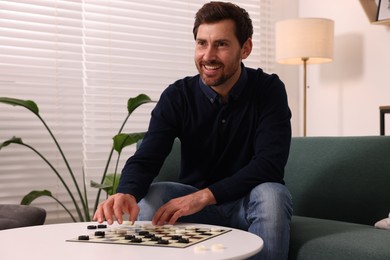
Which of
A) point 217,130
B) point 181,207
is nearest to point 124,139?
point 217,130

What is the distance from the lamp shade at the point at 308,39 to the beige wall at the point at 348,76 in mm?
253

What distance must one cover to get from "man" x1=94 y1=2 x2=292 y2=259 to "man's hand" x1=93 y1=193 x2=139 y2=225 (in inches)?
3.1

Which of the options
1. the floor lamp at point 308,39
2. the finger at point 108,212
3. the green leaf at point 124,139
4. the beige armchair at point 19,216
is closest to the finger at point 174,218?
the finger at point 108,212

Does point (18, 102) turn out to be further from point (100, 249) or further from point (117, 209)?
point (100, 249)

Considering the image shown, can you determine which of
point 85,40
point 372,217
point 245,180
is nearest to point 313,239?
point 245,180

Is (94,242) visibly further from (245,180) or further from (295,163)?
(295,163)

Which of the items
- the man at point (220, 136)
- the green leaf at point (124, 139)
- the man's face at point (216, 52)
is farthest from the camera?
the green leaf at point (124, 139)

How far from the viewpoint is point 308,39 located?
3.42m

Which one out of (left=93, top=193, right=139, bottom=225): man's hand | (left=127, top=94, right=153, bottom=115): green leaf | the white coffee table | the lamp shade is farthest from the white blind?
the white coffee table

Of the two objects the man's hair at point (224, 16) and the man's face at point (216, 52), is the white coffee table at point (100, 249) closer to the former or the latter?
the man's face at point (216, 52)

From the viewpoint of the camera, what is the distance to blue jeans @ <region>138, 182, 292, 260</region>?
5.32ft

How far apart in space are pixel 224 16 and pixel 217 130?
15.5 inches

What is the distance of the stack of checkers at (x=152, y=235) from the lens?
4.22 feet

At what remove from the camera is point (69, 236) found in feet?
4.61
